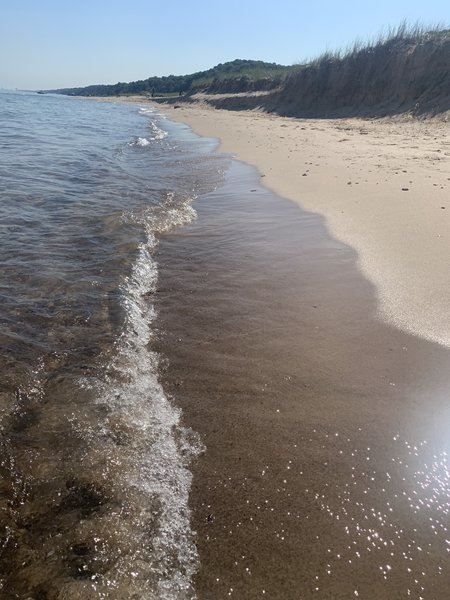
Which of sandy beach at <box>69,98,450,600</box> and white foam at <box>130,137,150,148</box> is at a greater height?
white foam at <box>130,137,150,148</box>

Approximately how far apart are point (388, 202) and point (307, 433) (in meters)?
5.11

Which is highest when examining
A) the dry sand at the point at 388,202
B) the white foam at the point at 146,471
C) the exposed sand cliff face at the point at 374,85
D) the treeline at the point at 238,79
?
the treeline at the point at 238,79

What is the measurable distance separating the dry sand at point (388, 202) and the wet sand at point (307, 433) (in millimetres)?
272

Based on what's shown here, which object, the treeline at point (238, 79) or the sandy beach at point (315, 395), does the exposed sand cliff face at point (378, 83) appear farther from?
the sandy beach at point (315, 395)

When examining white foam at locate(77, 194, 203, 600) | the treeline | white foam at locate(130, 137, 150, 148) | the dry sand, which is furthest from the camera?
the treeline

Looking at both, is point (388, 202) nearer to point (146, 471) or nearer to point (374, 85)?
point (146, 471)

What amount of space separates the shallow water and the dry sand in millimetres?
2245

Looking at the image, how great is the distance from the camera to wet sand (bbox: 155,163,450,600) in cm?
167

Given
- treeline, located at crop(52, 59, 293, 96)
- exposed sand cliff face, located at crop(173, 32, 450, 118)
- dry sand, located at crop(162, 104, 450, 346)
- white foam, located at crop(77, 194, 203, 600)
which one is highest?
treeline, located at crop(52, 59, 293, 96)

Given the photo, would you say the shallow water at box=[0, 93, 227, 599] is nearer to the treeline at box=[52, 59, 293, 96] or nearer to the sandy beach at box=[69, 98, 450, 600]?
the sandy beach at box=[69, 98, 450, 600]

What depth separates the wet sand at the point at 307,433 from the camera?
1.67 metres

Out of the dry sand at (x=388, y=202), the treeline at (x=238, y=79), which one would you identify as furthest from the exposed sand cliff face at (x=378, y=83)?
the dry sand at (x=388, y=202)

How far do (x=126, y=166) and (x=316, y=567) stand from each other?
10039 millimetres

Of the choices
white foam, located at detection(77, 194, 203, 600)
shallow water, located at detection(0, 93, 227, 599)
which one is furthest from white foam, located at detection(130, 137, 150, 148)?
white foam, located at detection(77, 194, 203, 600)
